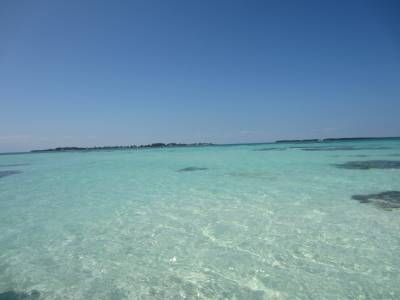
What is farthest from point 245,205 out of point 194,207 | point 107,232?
point 107,232

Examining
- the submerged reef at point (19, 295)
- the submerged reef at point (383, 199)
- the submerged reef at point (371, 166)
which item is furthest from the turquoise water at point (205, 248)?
the submerged reef at point (371, 166)

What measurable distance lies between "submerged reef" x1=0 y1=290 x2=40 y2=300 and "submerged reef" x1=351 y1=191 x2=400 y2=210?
7.20m

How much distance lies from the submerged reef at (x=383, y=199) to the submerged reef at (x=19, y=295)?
23.6 ft

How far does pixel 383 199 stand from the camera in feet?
25.6

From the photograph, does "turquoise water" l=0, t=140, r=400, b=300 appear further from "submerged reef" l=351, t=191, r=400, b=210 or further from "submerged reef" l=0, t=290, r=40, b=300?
"submerged reef" l=351, t=191, r=400, b=210

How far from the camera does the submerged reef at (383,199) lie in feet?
23.4

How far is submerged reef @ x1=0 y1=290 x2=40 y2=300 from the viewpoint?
3393 millimetres

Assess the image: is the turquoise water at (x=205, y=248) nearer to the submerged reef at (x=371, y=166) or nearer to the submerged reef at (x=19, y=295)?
the submerged reef at (x=19, y=295)

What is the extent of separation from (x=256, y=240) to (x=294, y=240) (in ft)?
2.10

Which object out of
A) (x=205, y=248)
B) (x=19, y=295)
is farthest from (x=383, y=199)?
(x=19, y=295)

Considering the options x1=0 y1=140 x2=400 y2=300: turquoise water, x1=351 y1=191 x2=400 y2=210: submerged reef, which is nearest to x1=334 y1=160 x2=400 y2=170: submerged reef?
x1=351 y1=191 x2=400 y2=210: submerged reef

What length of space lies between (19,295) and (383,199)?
27.3ft

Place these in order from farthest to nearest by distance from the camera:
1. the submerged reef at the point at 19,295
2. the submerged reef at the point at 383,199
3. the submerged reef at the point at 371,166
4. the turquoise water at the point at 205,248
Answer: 1. the submerged reef at the point at 371,166
2. the submerged reef at the point at 383,199
3. the turquoise water at the point at 205,248
4. the submerged reef at the point at 19,295

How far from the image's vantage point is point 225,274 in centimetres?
387
